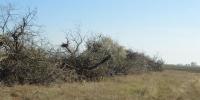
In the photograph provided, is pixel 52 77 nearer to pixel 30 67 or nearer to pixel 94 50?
pixel 30 67

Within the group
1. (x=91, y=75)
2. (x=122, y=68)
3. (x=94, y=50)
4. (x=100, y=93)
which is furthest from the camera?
(x=122, y=68)

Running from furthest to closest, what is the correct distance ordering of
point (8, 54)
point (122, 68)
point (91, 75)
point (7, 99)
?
1. point (122, 68)
2. point (91, 75)
3. point (8, 54)
4. point (7, 99)

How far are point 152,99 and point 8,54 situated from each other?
7.95m

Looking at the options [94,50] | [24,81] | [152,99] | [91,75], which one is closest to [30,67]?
[24,81]

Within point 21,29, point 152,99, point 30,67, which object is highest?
point 21,29

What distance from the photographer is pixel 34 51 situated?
2544 centimetres

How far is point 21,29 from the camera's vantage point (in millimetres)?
25469

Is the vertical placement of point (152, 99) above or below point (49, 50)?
below

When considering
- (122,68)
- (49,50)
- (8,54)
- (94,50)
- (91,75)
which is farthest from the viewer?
(122,68)

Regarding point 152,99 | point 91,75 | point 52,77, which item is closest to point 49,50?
point 52,77

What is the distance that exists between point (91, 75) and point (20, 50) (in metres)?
8.98

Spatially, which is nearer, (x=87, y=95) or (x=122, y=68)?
(x=87, y=95)

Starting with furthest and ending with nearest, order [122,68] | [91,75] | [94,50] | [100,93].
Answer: [122,68], [94,50], [91,75], [100,93]

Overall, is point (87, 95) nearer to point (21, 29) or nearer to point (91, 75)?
point (21, 29)
